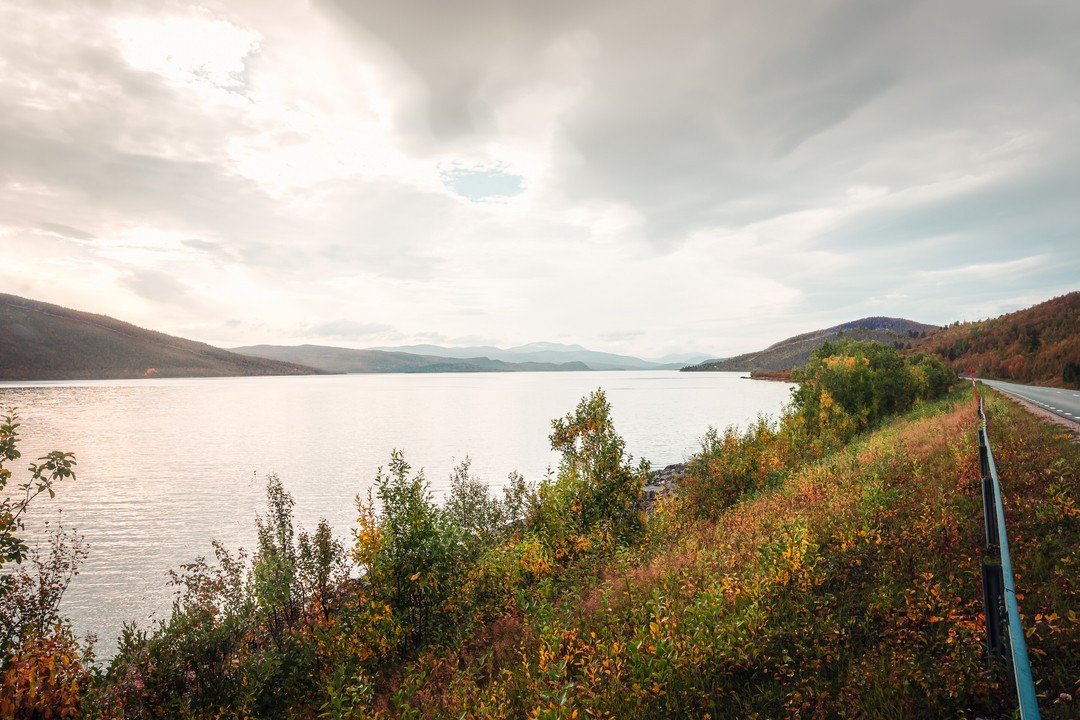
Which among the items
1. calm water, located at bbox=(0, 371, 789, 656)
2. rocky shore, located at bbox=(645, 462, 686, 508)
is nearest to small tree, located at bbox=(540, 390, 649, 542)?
rocky shore, located at bbox=(645, 462, 686, 508)

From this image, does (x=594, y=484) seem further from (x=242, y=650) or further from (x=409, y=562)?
(x=242, y=650)

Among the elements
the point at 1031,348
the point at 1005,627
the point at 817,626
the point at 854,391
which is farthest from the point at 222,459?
the point at 1031,348

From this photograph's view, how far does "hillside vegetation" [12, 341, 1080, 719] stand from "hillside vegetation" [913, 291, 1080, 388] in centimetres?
5115

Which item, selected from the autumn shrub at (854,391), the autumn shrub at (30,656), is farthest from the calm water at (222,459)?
the autumn shrub at (854,391)

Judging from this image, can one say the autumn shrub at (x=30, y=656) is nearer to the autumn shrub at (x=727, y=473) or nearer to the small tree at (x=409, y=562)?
the small tree at (x=409, y=562)

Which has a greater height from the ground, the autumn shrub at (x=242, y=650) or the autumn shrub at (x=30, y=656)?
the autumn shrub at (x=30, y=656)

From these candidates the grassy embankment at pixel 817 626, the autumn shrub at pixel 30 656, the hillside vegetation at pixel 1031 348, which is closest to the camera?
the grassy embankment at pixel 817 626

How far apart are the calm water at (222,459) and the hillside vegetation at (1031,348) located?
34217 mm

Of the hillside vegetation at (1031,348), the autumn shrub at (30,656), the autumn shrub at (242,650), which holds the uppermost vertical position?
the hillside vegetation at (1031,348)

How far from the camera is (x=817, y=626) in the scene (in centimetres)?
780

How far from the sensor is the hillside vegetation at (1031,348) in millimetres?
54500

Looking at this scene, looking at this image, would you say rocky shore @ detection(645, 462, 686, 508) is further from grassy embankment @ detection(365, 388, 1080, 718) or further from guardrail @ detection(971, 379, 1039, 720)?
guardrail @ detection(971, 379, 1039, 720)

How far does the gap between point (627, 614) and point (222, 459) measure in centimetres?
5771

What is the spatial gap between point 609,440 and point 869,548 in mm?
10195
